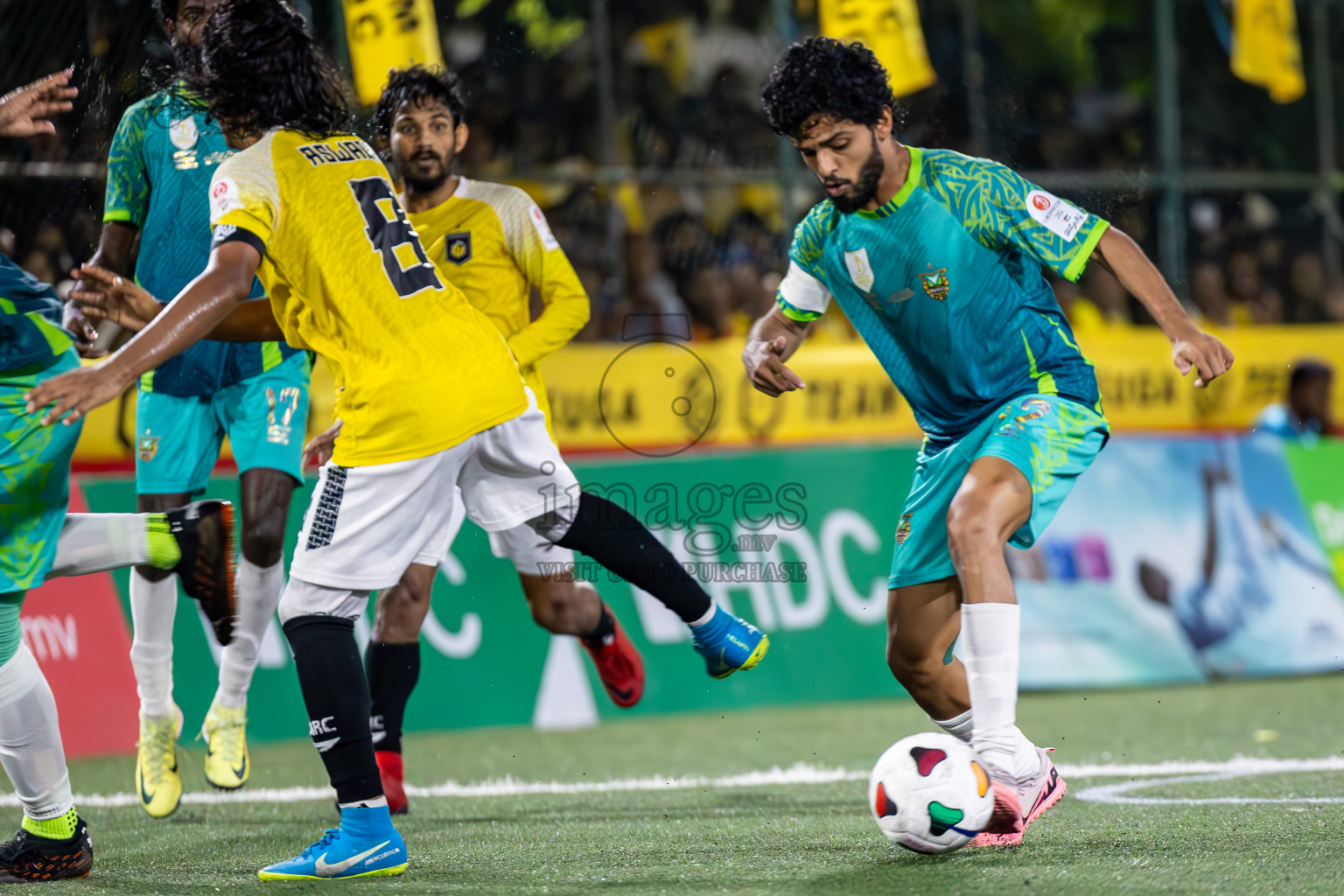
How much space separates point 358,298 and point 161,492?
1.94 meters

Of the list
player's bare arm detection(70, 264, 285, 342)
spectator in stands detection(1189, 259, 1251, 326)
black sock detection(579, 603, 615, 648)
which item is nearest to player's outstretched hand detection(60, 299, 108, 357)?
player's bare arm detection(70, 264, 285, 342)

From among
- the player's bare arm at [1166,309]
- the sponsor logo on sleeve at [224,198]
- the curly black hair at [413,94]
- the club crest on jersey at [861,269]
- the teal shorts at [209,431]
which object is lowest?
the teal shorts at [209,431]

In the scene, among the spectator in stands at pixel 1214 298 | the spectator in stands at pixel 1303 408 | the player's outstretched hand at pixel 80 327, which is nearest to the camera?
the player's outstretched hand at pixel 80 327

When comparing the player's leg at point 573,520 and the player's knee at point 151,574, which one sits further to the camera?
the player's knee at point 151,574

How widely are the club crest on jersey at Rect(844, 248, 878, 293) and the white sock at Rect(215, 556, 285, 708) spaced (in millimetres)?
2291

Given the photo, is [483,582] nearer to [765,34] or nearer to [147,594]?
[147,594]

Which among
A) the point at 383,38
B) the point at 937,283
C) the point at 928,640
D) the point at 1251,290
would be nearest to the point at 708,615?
the point at 928,640

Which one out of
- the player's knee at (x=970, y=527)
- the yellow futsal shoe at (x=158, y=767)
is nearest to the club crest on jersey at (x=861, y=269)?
the player's knee at (x=970, y=527)

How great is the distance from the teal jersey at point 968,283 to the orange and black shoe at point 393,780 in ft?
7.22

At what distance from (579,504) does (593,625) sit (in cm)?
141

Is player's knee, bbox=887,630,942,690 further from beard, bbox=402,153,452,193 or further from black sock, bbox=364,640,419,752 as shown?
beard, bbox=402,153,452,193

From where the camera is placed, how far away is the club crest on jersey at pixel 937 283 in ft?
13.3

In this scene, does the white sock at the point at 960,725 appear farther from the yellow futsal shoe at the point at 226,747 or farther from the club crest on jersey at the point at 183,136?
the club crest on jersey at the point at 183,136

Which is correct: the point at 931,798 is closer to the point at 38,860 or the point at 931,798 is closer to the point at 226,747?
the point at 38,860
